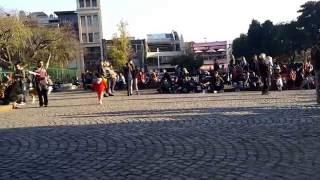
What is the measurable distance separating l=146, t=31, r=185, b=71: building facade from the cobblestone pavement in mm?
121493

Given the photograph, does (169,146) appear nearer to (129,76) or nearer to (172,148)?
(172,148)

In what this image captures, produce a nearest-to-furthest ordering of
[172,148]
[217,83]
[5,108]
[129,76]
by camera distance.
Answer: [172,148]
[5,108]
[129,76]
[217,83]

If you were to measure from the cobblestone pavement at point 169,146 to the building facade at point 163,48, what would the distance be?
12149cm

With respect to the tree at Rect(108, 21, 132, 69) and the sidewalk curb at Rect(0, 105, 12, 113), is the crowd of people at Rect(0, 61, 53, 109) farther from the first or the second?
the tree at Rect(108, 21, 132, 69)

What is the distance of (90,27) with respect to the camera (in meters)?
121

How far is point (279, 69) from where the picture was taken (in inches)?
1075

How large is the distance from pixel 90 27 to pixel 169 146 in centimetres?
11344

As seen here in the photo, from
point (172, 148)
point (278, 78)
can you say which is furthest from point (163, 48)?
point (172, 148)

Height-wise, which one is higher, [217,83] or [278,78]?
[278,78]

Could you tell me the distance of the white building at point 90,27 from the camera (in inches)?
4702

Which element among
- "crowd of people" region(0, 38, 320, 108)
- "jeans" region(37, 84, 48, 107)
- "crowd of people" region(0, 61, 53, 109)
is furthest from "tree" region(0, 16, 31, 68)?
"jeans" region(37, 84, 48, 107)

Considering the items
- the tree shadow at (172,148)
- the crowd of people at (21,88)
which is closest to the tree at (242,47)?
the crowd of people at (21,88)

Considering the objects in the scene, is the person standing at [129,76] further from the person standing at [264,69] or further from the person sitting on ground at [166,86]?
the person standing at [264,69]

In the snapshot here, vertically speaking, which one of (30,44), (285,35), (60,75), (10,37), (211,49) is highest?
(211,49)
